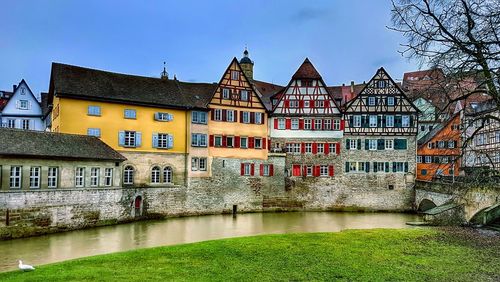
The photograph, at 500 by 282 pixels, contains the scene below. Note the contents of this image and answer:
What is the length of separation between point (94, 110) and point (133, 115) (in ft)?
9.65

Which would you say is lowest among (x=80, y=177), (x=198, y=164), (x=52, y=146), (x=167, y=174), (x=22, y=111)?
(x=80, y=177)

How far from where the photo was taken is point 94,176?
28250mm

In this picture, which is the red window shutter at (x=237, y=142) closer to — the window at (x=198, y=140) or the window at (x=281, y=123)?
the window at (x=198, y=140)

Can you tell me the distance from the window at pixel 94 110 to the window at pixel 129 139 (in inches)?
99.0

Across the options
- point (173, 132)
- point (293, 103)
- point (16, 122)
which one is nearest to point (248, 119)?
point (293, 103)

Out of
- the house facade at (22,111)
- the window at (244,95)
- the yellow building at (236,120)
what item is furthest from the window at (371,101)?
the house facade at (22,111)

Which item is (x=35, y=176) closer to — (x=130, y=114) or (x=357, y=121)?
(x=130, y=114)

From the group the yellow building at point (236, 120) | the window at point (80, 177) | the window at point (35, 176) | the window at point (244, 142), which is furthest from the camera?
the window at point (244, 142)

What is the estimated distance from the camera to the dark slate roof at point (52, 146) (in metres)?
24.1

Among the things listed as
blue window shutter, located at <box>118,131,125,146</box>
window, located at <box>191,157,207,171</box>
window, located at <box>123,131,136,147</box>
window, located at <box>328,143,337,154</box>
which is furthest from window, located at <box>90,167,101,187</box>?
window, located at <box>328,143,337,154</box>

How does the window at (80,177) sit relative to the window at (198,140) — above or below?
below

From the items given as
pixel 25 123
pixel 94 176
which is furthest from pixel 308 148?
pixel 25 123

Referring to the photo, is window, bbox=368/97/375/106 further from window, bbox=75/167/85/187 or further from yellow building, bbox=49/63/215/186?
window, bbox=75/167/85/187

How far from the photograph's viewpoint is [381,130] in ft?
131
